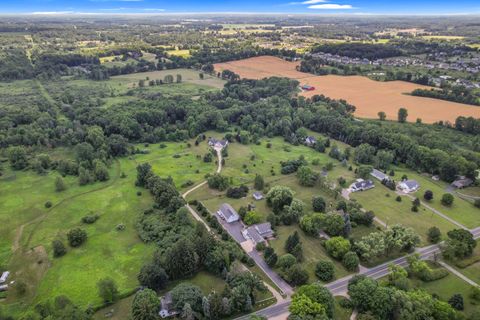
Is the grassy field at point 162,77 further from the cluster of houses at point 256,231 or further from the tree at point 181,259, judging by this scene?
the tree at point 181,259

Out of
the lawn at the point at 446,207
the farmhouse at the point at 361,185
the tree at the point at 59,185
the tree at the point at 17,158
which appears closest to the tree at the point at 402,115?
the lawn at the point at 446,207

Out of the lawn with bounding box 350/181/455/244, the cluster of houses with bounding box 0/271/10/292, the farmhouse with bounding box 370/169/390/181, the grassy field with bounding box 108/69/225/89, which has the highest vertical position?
the grassy field with bounding box 108/69/225/89

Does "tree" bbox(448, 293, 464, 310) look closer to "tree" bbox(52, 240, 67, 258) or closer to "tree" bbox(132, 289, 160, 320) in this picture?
"tree" bbox(132, 289, 160, 320)

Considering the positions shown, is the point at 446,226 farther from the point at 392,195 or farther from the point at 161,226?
the point at 161,226

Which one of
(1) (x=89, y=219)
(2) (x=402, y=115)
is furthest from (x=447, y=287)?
(2) (x=402, y=115)

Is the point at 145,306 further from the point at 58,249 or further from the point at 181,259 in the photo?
the point at 58,249

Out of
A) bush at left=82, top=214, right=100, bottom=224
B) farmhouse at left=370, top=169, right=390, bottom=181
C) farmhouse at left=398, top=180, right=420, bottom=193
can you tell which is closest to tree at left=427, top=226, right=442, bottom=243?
farmhouse at left=398, top=180, right=420, bottom=193
